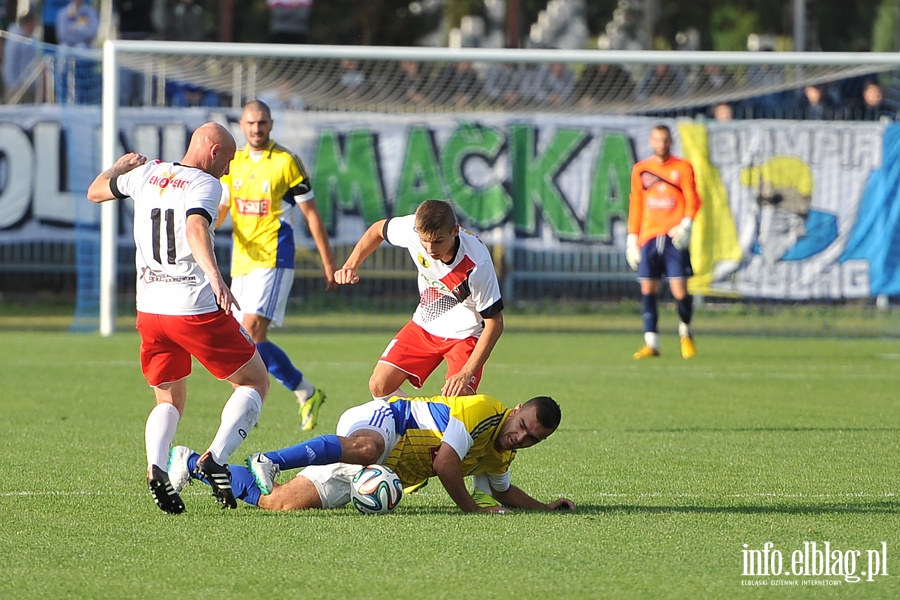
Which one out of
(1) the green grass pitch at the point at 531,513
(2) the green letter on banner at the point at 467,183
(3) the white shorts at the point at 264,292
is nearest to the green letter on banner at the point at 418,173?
(2) the green letter on banner at the point at 467,183

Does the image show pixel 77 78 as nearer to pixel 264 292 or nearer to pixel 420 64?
pixel 420 64

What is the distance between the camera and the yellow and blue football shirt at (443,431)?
638 cm

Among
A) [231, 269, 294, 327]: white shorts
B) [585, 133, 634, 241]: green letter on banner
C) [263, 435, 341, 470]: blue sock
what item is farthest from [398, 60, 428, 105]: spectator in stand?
[263, 435, 341, 470]: blue sock

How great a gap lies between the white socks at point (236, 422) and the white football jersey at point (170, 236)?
48 cm

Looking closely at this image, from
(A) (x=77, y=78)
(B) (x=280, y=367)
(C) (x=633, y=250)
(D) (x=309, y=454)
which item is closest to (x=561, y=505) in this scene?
(D) (x=309, y=454)

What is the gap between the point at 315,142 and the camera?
60.9ft

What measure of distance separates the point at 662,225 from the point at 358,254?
755 centimetres

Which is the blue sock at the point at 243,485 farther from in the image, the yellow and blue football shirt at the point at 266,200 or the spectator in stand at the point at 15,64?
the spectator in stand at the point at 15,64

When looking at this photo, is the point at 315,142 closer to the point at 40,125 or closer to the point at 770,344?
the point at 40,125

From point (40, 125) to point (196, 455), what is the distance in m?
13.6

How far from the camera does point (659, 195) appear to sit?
1433 centimetres

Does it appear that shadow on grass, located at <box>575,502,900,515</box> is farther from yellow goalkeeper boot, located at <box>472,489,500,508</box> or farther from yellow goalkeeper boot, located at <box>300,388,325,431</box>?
yellow goalkeeper boot, located at <box>300,388,325,431</box>

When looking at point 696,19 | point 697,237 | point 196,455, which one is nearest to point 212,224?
point 196,455

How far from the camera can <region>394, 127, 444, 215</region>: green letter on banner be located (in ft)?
61.4
